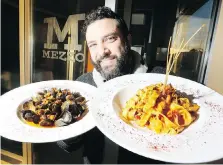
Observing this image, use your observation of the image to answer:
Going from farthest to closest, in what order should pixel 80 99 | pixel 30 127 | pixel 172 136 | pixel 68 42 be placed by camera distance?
pixel 68 42 < pixel 80 99 < pixel 30 127 < pixel 172 136

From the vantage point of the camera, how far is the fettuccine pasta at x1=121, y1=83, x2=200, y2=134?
27.5 inches

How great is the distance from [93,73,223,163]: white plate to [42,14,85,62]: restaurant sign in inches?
11.9

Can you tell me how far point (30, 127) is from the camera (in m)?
0.83

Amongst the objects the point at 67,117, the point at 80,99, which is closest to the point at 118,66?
the point at 80,99

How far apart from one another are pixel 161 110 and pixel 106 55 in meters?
0.39

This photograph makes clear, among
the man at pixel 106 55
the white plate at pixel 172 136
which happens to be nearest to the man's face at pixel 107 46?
the man at pixel 106 55

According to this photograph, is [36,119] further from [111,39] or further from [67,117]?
[111,39]

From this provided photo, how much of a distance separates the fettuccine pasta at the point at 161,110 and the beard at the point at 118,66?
0.74 ft

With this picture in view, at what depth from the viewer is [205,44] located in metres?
0.88

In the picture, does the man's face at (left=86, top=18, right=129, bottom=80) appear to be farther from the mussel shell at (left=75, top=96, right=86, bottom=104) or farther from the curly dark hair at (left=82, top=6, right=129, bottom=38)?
the mussel shell at (left=75, top=96, right=86, bottom=104)

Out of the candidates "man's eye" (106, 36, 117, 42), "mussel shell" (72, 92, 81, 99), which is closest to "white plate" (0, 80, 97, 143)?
"mussel shell" (72, 92, 81, 99)

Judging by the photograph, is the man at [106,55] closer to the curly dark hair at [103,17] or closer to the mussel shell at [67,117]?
the curly dark hair at [103,17]

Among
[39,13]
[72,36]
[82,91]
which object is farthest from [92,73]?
[39,13]

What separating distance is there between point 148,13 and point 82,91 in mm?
485
